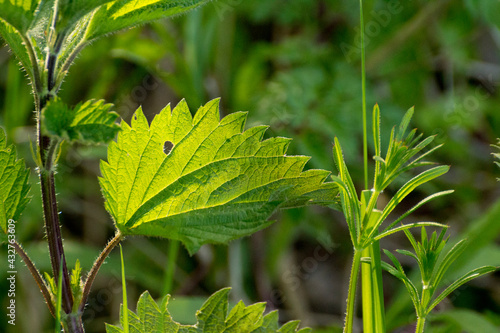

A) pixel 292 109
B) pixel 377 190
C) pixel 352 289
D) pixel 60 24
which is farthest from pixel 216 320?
pixel 292 109

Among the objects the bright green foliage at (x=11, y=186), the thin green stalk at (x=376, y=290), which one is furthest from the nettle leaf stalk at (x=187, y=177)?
the thin green stalk at (x=376, y=290)

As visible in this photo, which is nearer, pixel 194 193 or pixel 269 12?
pixel 194 193

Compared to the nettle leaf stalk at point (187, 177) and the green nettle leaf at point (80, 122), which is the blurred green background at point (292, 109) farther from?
the green nettle leaf at point (80, 122)

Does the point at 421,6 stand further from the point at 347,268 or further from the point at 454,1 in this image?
the point at 347,268

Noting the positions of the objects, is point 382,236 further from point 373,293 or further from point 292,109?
point 292,109

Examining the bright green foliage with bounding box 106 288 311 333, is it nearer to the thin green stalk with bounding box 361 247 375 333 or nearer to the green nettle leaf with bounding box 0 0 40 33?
the thin green stalk with bounding box 361 247 375 333

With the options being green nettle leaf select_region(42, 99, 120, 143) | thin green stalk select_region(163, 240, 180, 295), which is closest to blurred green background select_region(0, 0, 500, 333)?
thin green stalk select_region(163, 240, 180, 295)

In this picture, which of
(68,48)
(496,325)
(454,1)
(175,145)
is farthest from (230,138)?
(454,1)
